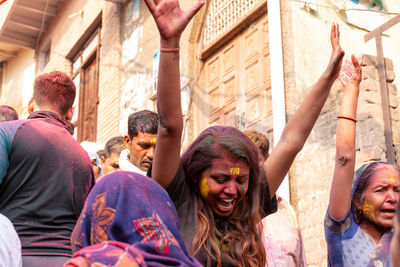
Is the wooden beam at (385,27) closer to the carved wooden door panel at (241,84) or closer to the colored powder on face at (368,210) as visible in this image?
the carved wooden door panel at (241,84)

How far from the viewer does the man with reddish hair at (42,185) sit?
2.27 meters

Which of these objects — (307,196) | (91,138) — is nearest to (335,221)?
(307,196)

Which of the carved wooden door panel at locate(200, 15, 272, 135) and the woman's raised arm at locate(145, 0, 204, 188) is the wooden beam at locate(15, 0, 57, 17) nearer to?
the carved wooden door panel at locate(200, 15, 272, 135)

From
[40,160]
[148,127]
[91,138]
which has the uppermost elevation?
[91,138]

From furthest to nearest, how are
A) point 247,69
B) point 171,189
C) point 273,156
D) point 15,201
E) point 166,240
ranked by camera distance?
point 247,69 → point 273,156 → point 15,201 → point 171,189 → point 166,240

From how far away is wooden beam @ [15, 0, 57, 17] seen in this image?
14219 millimetres

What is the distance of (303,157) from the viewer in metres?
5.43

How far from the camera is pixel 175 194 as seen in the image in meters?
2.15

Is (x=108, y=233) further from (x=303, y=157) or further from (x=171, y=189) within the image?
(x=303, y=157)

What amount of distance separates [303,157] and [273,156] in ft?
9.75

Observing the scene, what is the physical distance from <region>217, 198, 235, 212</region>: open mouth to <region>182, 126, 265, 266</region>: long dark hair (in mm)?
47

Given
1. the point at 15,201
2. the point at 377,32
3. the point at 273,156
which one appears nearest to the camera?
the point at 15,201

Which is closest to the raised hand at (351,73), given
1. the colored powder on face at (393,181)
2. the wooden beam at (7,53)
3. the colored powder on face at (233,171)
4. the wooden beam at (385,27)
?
the colored powder on face at (393,181)

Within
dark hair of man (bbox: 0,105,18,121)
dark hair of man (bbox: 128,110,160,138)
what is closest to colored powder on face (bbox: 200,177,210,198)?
dark hair of man (bbox: 128,110,160,138)
